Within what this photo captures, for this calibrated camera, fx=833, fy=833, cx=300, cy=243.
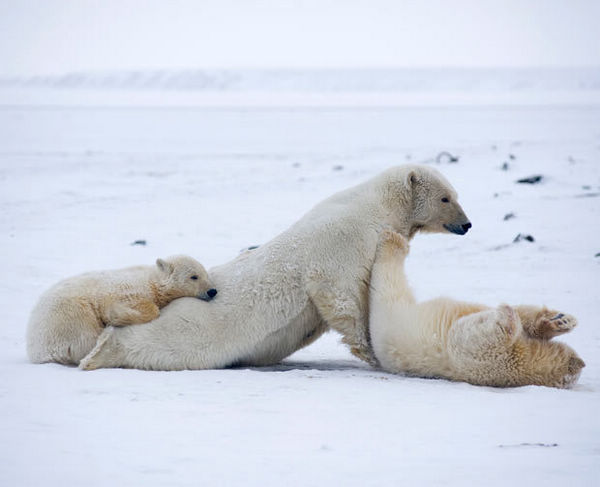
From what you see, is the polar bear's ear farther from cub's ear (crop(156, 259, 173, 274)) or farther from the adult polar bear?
cub's ear (crop(156, 259, 173, 274))

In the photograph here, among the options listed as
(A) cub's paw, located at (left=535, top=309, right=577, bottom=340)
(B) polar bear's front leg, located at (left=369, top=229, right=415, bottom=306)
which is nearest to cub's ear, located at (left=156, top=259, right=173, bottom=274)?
(B) polar bear's front leg, located at (left=369, top=229, right=415, bottom=306)

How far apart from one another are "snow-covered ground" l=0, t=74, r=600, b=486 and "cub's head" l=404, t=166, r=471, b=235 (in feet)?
4.42

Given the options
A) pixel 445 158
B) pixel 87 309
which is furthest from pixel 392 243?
pixel 445 158

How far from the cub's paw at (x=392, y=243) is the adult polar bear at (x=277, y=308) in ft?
0.19

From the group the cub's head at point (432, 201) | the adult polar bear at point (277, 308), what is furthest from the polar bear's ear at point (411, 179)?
the adult polar bear at point (277, 308)

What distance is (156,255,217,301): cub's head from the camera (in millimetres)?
6449

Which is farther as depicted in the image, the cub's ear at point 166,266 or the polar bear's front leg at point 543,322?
the cub's ear at point 166,266

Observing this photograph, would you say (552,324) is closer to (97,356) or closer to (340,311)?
(340,311)

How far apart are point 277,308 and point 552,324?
1982 millimetres

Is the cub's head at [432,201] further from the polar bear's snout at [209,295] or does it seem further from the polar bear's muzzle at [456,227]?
the polar bear's snout at [209,295]

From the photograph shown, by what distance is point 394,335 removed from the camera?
607 cm

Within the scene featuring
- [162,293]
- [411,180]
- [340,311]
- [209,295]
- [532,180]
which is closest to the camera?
[340,311]

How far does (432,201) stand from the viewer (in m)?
6.76

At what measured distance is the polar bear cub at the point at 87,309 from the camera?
6.12 m
